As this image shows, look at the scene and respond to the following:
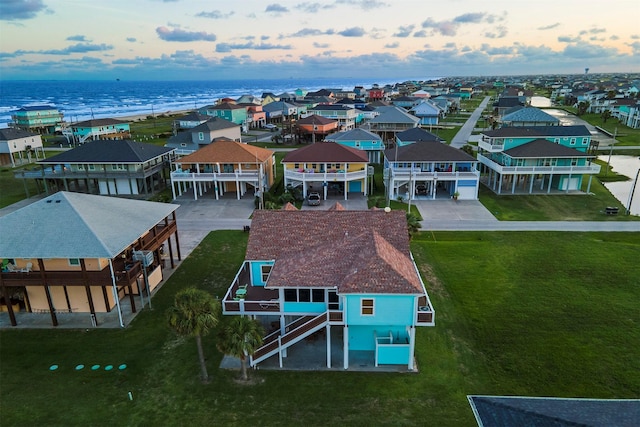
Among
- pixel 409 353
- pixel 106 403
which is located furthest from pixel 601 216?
pixel 106 403

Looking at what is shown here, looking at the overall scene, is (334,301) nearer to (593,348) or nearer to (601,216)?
(593,348)

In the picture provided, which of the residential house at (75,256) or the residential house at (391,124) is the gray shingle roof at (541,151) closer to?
the residential house at (391,124)

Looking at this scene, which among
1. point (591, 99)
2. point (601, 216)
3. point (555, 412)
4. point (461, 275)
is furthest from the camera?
point (591, 99)

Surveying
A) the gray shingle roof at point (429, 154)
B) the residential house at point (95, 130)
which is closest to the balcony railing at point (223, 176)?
the gray shingle roof at point (429, 154)

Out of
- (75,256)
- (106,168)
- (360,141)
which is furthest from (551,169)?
(106,168)

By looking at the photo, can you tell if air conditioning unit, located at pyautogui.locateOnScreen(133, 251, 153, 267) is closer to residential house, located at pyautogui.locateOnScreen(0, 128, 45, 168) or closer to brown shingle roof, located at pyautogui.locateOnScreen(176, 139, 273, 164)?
brown shingle roof, located at pyautogui.locateOnScreen(176, 139, 273, 164)

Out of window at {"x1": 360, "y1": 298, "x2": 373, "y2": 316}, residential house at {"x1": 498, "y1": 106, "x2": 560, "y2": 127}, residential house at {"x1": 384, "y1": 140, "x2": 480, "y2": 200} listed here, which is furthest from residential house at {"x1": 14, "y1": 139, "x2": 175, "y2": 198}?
residential house at {"x1": 498, "y1": 106, "x2": 560, "y2": 127}
